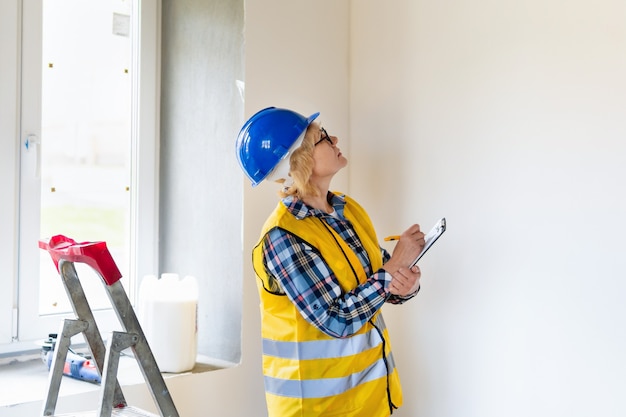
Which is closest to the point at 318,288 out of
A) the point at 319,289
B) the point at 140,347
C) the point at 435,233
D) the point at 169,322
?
the point at 319,289

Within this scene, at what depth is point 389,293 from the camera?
1.54m

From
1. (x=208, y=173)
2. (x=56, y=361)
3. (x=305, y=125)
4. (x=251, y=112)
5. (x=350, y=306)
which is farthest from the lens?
(x=208, y=173)

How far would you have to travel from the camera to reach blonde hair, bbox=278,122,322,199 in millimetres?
1611

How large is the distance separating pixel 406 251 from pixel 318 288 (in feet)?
0.76

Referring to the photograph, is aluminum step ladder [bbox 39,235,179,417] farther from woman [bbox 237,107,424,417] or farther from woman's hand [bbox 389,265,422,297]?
woman's hand [bbox 389,265,422,297]

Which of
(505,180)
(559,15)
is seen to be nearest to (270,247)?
(505,180)

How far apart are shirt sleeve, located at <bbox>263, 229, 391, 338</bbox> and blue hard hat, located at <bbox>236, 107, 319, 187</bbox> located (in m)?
0.15

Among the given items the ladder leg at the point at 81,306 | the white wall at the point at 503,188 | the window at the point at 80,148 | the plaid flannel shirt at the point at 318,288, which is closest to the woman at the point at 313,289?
the plaid flannel shirt at the point at 318,288

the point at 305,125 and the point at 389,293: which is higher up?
the point at 305,125

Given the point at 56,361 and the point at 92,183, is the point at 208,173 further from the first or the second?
the point at 56,361

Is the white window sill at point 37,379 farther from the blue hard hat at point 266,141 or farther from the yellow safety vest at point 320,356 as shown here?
the blue hard hat at point 266,141

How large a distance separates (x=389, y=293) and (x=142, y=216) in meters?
0.89

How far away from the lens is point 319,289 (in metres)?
1.50

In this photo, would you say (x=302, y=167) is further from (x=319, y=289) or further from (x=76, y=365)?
(x=76, y=365)
